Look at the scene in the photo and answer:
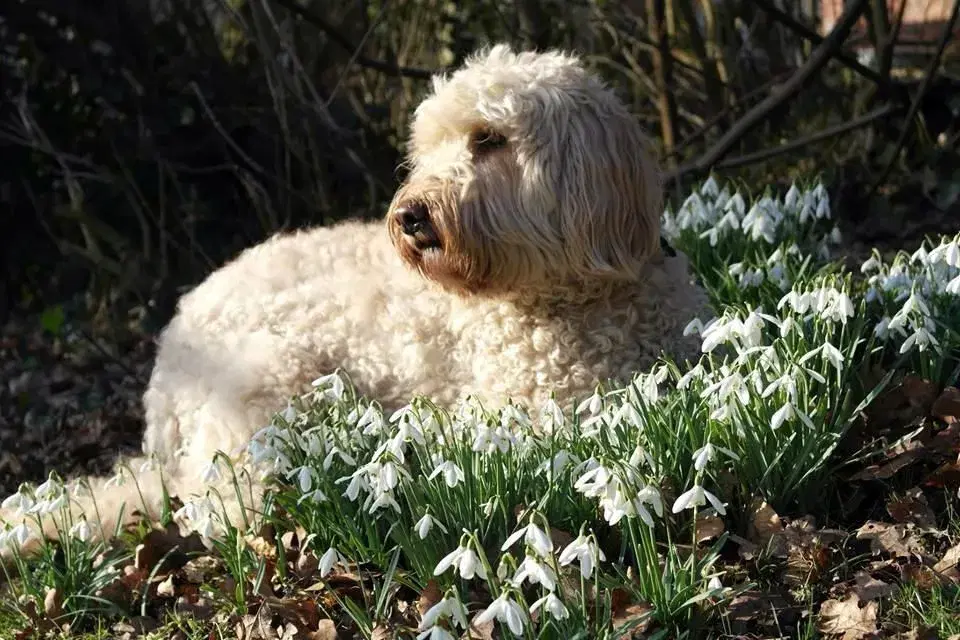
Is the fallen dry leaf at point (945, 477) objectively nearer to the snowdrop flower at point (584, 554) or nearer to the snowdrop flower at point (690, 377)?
the snowdrop flower at point (690, 377)

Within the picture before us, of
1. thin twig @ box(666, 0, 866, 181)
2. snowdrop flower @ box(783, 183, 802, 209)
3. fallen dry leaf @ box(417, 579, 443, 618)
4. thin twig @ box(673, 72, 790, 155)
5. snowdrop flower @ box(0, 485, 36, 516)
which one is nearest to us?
fallen dry leaf @ box(417, 579, 443, 618)

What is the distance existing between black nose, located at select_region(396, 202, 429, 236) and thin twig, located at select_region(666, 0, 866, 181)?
2817 mm

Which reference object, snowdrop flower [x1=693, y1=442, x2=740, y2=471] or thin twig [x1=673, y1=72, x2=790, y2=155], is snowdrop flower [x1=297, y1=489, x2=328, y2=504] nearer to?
snowdrop flower [x1=693, y1=442, x2=740, y2=471]

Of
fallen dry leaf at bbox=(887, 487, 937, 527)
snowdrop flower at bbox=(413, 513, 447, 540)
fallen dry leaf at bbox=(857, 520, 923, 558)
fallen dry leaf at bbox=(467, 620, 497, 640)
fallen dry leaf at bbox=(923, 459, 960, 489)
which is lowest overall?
fallen dry leaf at bbox=(857, 520, 923, 558)

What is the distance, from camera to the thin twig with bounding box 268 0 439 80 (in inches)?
241

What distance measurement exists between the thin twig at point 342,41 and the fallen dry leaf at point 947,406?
3514 mm

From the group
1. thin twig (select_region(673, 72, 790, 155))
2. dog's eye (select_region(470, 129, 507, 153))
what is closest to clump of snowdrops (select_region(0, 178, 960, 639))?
dog's eye (select_region(470, 129, 507, 153))

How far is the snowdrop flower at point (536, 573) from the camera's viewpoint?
240 centimetres

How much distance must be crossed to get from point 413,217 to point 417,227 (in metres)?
0.03

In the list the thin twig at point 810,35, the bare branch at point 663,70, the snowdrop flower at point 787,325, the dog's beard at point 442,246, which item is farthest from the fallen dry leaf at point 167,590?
the bare branch at point 663,70

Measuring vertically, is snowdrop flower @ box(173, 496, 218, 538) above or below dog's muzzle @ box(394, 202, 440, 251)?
below

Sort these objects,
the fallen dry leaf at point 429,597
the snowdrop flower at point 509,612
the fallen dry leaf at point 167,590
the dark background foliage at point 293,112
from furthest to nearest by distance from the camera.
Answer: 1. the dark background foliage at point 293,112
2. the fallen dry leaf at point 167,590
3. the fallen dry leaf at point 429,597
4. the snowdrop flower at point 509,612

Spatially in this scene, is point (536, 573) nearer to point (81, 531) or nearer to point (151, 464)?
point (81, 531)

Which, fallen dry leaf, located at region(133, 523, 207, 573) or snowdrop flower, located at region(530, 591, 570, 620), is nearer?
snowdrop flower, located at region(530, 591, 570, 620)
